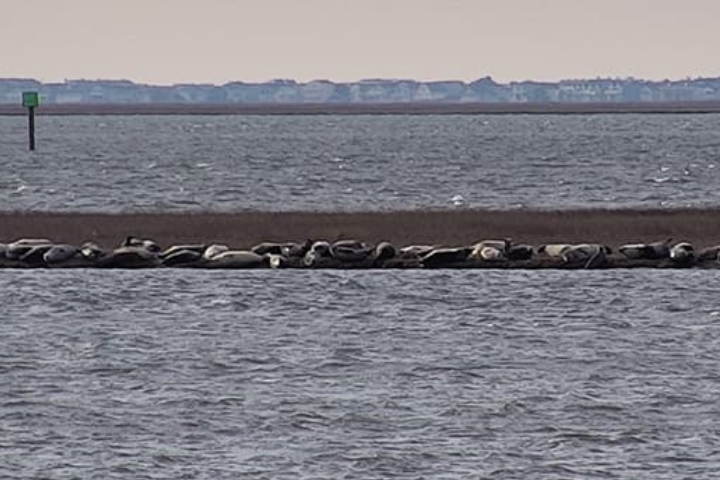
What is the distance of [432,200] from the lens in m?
65.8

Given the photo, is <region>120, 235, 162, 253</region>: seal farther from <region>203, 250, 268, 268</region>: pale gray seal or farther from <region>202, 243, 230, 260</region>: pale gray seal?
<region>203, 250, 268, 268</region>: pale gray seal

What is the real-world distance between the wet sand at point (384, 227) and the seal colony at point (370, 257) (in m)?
1.69

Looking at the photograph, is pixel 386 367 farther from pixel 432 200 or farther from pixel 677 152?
pixel 677 152

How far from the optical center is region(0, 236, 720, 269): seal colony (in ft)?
138

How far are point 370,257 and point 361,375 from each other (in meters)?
13.7

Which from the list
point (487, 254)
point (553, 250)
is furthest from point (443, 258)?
point (553, 250)

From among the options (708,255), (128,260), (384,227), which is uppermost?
(708,255)

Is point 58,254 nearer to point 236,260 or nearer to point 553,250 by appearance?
point 236,260

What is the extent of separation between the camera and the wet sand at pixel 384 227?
45.7m

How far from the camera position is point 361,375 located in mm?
28812

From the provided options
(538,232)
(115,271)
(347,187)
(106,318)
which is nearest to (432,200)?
(347,187)

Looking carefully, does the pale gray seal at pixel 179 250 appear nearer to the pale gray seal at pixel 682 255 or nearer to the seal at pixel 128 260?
the seal at pixel 128 260

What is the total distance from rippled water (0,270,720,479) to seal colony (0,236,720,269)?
864 millimetres

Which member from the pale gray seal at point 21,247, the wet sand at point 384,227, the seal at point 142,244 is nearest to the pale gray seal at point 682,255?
the wet sand at point 384,227
